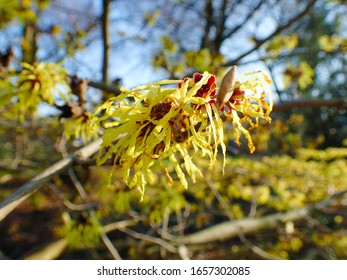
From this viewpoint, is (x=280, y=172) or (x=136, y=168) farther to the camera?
(x=280, y=172)

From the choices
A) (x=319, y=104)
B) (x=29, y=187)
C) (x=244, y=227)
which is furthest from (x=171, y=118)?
(x=244, y=227)

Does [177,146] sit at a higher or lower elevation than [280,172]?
higher

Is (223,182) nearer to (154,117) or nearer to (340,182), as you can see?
(340,182)

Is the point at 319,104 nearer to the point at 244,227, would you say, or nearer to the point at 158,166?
the point at 158,166

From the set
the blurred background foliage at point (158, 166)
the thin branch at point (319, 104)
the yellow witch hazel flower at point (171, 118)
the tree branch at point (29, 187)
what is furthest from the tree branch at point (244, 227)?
the yellow witch hazel flower at point (171, 118)

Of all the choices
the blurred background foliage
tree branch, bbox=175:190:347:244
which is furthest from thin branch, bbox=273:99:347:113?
tree branch, bbox=175:190:347:244

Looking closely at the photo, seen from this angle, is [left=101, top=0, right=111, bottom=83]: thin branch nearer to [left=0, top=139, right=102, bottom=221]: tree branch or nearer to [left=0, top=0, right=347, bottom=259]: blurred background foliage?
[left=0, top=0, right=347, bottom=259]: blurred background foliage

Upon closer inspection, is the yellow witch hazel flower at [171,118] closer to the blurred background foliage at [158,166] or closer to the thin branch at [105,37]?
the blurred background foliage at [158,166]

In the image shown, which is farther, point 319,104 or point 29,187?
point 319,104

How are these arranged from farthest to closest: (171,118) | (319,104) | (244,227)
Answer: (244,227) → (319,104) → (171,118)
